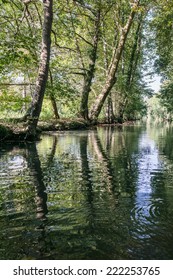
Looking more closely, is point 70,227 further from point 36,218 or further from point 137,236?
point 137,236

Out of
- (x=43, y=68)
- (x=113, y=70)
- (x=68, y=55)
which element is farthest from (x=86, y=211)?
(x=68, y=55)

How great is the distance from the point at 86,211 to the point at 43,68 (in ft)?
34.3

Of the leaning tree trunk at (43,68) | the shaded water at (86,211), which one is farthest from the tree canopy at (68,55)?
the shaded water at (86,211)

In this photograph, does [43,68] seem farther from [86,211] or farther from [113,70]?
[113,70]

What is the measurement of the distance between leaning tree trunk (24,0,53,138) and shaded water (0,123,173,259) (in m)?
6.29

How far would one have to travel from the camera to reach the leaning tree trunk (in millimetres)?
13117

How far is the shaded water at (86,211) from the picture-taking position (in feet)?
9.54

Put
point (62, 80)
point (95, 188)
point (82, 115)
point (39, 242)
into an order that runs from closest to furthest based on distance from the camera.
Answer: point (39, 242) → point (95, 188) → point (62, 80) → point (82, 115)

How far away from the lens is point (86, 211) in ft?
13.0

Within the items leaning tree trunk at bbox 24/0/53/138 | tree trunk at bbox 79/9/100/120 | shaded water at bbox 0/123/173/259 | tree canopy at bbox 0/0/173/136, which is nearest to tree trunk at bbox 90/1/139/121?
tree canopy at bbox 0/0/173/136

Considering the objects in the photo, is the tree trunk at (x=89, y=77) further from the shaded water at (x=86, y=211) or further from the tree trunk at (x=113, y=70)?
the shaded water at (x=86, y=211)
